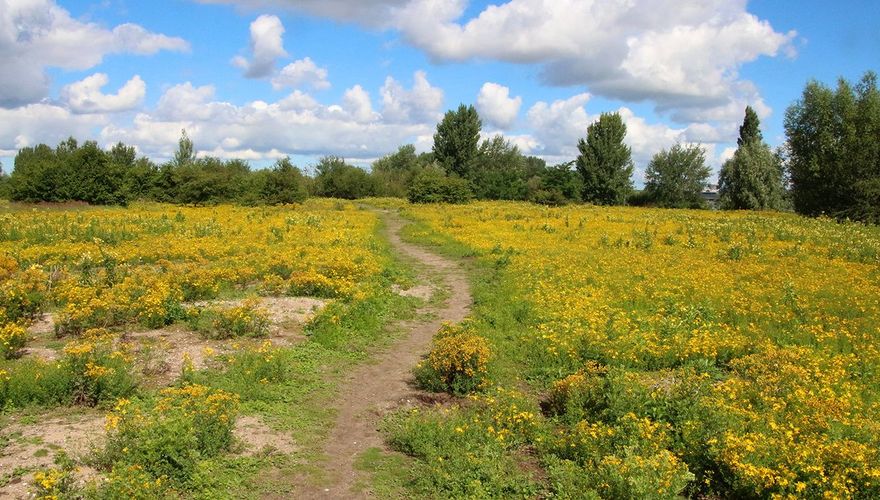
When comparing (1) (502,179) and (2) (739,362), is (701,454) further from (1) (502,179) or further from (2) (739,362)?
(1) (502,179)

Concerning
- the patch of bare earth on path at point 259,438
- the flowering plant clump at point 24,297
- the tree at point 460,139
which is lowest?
the patch of bare earth on path at point 259,438

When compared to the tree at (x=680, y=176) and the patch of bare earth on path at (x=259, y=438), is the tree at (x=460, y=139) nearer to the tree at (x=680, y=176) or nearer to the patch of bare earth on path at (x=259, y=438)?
the tree at (x=680, y=176)

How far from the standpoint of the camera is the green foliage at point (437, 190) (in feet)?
194

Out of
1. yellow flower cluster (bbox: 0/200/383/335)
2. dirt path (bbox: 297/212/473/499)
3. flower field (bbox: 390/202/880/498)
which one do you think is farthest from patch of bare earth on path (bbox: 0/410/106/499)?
yellow flower cluster (bbox: 0/200/383/335)

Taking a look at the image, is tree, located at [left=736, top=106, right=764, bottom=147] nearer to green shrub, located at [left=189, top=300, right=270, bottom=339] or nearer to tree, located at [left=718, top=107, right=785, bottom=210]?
tree, located at [left=718, top=107, right=785, bottom=210]

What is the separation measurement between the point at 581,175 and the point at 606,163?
3.45m

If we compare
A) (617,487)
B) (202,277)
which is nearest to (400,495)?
(617,487)

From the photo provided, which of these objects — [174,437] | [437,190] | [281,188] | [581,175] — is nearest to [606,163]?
[581,175]

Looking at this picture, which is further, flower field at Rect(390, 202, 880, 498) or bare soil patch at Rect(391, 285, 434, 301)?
bare soil patch at Rect(391, 285, 434, 301)

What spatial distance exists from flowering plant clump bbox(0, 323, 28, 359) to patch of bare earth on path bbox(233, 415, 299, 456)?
452cm

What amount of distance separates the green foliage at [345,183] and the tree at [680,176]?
123 feet

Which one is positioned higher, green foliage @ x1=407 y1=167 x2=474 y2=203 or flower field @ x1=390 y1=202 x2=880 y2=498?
green foliage @ x1=407 y1=167 x2=474 y2=203

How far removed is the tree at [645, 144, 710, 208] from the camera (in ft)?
243

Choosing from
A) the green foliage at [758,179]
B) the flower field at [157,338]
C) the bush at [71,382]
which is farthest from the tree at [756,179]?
the bush at [71,382]
